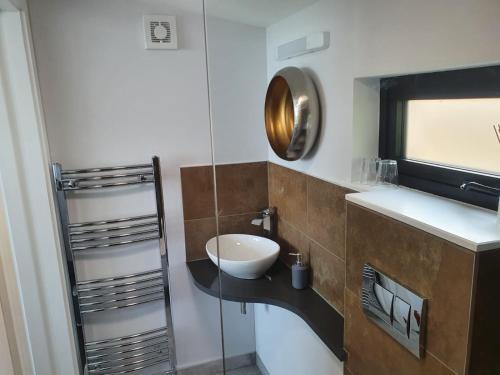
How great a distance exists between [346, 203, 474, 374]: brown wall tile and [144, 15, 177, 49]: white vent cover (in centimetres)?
134

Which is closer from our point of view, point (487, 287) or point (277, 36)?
point (487, 287)

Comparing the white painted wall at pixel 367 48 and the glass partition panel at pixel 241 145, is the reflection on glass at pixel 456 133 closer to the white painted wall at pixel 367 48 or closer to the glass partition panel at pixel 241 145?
the white painted wall at pixel 367 48

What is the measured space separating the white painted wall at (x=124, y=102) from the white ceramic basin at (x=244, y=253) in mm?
252

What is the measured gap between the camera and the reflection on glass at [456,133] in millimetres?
1062

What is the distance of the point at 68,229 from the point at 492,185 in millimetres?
1785

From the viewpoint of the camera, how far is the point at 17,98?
1.70 m

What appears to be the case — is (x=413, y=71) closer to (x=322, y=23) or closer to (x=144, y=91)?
(x=322, y=23)

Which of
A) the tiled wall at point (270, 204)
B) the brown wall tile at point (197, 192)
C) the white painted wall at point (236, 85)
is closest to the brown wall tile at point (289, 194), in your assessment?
the tiled wall at point (270, 204)

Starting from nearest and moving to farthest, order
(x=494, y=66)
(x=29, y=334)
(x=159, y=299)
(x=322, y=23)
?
(x=494, y=66) < (x=322, y=23) < (x=29, y=334) < (x=159, y=299)

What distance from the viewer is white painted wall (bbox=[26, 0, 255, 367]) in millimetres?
1845

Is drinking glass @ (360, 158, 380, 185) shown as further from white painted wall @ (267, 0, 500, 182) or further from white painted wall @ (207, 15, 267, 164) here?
white painted wall @ (207, 15, 267, 164)

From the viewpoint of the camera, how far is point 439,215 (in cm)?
99

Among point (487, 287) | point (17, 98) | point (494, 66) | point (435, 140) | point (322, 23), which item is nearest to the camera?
point (487, 287)

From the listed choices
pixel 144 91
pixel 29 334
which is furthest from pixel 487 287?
pixel 29 334
